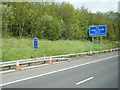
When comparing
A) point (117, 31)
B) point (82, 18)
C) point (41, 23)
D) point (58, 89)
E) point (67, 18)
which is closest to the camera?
point (58, 89)

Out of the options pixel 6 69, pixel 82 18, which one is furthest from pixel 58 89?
pixel 82 18

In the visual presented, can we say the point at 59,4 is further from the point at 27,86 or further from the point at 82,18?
the point at 27,86

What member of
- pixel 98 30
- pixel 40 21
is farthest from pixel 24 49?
pixel 98 30

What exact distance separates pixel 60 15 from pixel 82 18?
12312 millimetres

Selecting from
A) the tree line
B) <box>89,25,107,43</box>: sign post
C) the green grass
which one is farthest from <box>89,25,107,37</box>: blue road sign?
the tree line

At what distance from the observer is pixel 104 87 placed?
751 cm

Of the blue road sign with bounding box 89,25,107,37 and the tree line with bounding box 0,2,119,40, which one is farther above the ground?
the tree line with bounding box 0,2,119,40

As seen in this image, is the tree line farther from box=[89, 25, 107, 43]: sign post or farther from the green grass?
box=[89, 25, 107, 43]: sign post

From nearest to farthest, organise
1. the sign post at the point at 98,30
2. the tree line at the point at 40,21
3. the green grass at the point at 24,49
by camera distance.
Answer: the green grass at the point at 24,49 < the sign post at the point at 98,30 < the tree line at the point at 40,21

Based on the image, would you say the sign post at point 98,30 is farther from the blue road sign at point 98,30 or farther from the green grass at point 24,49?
the green grass at point 24,49

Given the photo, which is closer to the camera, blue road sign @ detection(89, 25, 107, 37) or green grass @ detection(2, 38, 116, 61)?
green grass @ detection(2, 38, 116, 61)

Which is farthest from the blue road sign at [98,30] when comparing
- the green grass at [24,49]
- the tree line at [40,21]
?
the tree line at [40,21]

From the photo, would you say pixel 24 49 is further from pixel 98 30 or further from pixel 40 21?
pixel 98 30

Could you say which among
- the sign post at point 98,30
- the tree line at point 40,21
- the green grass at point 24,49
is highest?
the tree line at point 40,21
